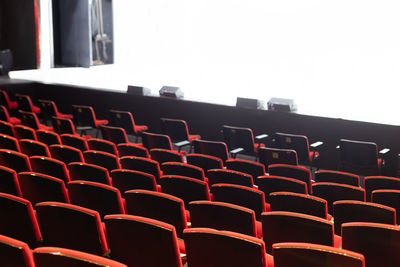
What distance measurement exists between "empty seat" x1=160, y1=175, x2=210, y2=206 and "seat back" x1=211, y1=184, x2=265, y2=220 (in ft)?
0.42

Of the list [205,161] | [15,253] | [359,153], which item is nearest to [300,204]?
[205,161]

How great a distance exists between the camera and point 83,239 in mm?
2959

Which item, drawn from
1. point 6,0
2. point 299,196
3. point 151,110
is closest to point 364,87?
point 151,110

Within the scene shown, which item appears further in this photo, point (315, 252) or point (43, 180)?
point (43, 180)

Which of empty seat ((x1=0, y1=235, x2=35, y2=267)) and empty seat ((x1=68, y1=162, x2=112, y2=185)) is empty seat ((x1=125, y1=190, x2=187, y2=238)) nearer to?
empty seat ((x1=68, y1=162, x2=112, y2=185))

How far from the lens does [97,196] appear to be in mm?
3561

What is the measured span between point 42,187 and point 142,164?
4.35 feet

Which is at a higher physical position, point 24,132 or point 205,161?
point 24,132

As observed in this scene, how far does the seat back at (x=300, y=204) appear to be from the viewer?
357cm

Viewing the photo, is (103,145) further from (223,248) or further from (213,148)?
(223,248)

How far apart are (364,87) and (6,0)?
9.42m

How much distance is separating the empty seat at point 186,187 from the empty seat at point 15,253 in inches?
72.5

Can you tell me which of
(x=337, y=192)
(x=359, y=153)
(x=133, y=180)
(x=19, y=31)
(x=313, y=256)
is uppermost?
(x=19, y=31)

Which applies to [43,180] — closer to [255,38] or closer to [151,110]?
[151,110]
